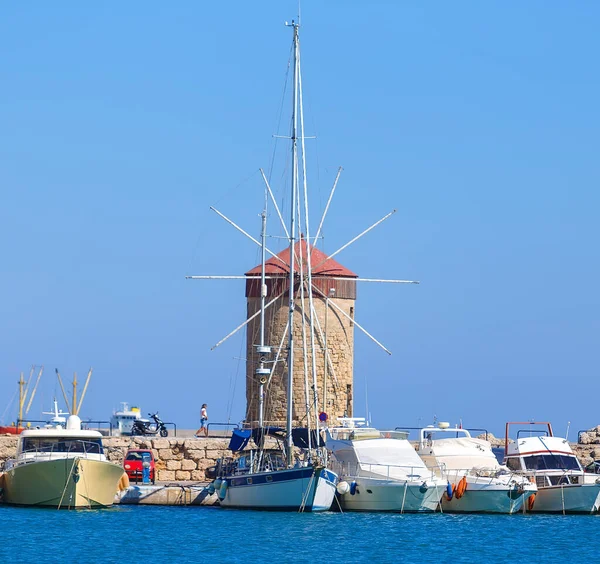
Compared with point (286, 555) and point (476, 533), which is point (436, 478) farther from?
point (286, 555)

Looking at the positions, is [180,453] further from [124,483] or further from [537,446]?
[537,446]

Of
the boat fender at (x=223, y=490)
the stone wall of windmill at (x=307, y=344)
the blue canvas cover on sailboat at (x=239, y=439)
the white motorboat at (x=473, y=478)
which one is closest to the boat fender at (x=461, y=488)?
the white motorboat at (x=473, y=478)

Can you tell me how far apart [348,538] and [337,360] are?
12.3 metres

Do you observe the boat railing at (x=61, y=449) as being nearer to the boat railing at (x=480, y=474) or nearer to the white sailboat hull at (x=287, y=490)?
the white sailboat hull at (x=287, y=490)

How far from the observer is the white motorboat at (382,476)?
138ft

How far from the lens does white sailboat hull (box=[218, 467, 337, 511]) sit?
1619 inches

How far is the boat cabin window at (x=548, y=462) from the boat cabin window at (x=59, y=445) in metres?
10.5

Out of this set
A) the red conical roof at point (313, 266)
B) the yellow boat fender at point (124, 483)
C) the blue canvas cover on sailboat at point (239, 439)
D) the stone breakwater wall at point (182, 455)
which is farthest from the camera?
the red conical roof at point (313, 266)

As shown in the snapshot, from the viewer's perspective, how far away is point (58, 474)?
1609 inches

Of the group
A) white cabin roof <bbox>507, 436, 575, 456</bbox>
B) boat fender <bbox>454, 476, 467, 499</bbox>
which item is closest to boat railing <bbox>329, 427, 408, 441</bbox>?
boat fender <bbox>454, 476, 467, 499</bbox>

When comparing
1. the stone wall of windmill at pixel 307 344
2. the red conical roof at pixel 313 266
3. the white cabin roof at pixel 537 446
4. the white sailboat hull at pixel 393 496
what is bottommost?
the white sailboat hull at pixel 393 496

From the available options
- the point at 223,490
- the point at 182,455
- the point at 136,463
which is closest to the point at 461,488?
the point at 223,490

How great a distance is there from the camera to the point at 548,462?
44.2 m

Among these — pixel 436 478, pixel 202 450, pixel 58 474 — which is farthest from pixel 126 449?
pixel 436 478
